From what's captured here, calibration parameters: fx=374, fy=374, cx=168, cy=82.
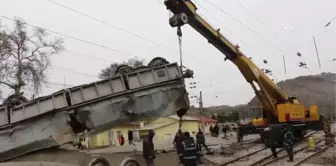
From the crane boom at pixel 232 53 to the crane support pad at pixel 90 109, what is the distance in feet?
7.75

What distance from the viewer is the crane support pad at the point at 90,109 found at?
46.8 feet

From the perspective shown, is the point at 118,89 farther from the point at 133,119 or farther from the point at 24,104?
the point at 24,104

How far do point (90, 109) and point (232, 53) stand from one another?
8894 millimetres

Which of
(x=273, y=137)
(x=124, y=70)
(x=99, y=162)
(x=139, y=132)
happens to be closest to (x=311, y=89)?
(x=139, y=132)

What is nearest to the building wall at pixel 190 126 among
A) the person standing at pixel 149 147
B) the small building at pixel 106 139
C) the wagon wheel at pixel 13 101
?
the small building at pixel 106 139

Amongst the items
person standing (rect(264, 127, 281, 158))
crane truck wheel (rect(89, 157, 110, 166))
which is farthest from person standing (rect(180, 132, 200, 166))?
person standing (rect(264, 127, 281, 158))

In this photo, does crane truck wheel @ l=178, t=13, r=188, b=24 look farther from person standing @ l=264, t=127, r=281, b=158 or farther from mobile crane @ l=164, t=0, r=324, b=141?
person standing @ l=264, t=127, r=281, b=158

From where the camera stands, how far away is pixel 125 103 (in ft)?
49.2

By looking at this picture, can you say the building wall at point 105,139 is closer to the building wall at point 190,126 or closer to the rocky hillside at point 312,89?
the building wall at point 190,126

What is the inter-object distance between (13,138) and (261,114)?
16.0 meters

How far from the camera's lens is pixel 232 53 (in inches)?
795

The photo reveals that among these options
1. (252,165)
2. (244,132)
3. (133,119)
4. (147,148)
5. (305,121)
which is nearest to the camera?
(147,148)

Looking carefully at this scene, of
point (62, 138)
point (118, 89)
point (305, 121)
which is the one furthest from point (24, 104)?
point (305, 121)

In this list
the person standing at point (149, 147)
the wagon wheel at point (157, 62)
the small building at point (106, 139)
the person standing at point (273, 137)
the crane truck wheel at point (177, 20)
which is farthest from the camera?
the small building at point (106, 139)
